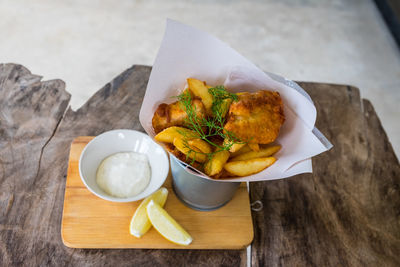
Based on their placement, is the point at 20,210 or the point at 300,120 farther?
the point at 20,210

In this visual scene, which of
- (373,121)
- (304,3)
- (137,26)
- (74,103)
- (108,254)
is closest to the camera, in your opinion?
(108,254)

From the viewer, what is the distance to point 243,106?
3.41 feet

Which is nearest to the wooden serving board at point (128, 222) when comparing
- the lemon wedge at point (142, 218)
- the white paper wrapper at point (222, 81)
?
the lemon wedge at point (142, 218)

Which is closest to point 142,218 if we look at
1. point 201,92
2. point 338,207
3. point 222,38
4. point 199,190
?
point 199,190

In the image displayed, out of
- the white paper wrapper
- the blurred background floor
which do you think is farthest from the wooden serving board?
the blurred background floor

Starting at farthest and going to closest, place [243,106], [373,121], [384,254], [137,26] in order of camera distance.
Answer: [137,26] → [373,121] → [384,254] → [243,106]

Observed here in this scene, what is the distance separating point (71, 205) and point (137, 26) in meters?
2.74

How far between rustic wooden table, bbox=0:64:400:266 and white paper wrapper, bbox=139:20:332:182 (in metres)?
0.36

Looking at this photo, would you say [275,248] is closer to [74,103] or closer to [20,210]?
[20,210]

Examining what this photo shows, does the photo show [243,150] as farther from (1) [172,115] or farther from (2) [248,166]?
(1) [172,115]

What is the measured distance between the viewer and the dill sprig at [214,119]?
1.03m

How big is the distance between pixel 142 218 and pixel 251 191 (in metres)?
0.44

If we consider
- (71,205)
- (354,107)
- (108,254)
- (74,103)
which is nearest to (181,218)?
(108,254)

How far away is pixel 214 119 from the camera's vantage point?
1.11 m
